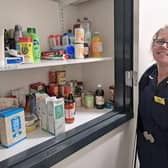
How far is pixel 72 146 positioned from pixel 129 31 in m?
0.82

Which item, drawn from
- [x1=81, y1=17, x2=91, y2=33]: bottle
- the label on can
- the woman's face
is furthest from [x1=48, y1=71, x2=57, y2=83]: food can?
the woman's face

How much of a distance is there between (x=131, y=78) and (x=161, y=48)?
1.07 feet

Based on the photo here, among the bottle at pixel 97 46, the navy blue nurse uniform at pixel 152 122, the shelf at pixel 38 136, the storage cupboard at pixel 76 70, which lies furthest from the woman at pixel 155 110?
the bottle at pixel 97 46

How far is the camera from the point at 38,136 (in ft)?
3.48

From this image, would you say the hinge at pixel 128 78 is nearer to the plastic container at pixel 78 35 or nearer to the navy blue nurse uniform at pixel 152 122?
the navy blue nurse uniform at pixel 152 122

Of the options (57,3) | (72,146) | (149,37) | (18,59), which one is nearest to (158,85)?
(149,37)

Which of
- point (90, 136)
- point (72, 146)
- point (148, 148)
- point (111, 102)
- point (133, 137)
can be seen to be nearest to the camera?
point (72, 146)

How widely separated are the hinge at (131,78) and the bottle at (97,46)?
0.30 m

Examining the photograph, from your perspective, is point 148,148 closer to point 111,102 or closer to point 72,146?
point 111,102

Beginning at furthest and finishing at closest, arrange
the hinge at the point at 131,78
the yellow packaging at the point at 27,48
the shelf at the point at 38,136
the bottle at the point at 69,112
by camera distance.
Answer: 1. the hinge at the point at 131,78
2. the bottle at the point at 69,112
3. the yellow packaging at the point at 27,48
4. the shelf at the point at 38,136

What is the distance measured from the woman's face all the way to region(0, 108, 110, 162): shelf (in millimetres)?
537

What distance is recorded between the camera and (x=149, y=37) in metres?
1.38

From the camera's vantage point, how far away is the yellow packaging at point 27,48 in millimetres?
1038

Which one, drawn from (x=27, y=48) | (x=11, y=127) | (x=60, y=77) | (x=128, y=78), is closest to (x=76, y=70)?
(x=60, y=77)
